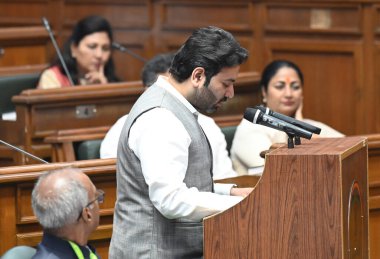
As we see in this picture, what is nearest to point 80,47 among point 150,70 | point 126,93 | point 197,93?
point 126,93

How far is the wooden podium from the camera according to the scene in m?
2.50

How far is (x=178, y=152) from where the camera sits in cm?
257

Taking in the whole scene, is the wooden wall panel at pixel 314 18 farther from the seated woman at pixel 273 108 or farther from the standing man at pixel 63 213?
the standing man at pixel 63 213

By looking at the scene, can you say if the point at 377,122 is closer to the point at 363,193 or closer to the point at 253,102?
the point at 253,102

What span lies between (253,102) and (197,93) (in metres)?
2.33

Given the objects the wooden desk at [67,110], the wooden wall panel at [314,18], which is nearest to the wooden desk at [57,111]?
the wooden desk at [67,110]

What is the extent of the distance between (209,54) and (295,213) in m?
0.48

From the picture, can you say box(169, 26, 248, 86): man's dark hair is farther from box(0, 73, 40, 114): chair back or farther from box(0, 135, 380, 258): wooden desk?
box(0, 73, 40, 114): chair back

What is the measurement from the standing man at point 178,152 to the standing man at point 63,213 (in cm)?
23

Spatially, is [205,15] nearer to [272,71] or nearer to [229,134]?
[272,71]

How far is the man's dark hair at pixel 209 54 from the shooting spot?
2650 millimetres

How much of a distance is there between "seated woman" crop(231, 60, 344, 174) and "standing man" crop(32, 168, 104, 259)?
6.35 ft

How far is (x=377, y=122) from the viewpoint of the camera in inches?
218

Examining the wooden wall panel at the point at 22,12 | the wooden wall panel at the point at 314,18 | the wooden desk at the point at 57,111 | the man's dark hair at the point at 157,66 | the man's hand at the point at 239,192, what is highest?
the wooden wall panel at the point at 22,12
